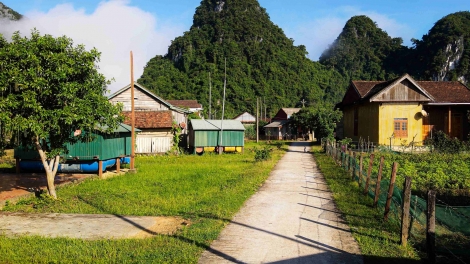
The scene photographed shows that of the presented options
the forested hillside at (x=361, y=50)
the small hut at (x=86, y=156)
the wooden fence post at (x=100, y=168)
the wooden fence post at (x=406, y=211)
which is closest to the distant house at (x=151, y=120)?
the small hut at (x=86, y=156)

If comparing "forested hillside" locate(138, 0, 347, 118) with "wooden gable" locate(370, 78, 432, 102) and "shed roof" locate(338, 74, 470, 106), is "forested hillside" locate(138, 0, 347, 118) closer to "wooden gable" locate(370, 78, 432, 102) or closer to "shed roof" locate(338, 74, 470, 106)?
"shed roof" locate(338, 74, 470, 106)

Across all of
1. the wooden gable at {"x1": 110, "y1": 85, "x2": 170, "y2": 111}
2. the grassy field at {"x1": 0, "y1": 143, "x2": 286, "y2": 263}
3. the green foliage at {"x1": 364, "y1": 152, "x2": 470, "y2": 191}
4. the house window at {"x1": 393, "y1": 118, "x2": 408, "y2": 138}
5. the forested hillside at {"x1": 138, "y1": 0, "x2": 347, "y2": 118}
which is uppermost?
the forested hillside at {"x1": 138, "y1": 0, "x2": 347, "y2": 118}

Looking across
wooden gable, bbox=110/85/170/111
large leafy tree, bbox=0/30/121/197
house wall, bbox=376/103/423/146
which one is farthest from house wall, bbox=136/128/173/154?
large leafy tree, bbox=0/30/121/197

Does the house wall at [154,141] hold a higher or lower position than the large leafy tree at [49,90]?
lower

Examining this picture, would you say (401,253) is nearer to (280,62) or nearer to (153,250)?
(153,250)

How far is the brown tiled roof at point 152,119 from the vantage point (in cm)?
2823

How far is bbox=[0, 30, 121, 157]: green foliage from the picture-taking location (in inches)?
415

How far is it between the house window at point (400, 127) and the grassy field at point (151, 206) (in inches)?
472

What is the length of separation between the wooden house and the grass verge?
1515 centimetres

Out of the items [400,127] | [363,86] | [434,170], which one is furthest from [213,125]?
[434,170]

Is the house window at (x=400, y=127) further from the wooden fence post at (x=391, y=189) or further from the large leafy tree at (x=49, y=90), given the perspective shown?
the large leafy tree at (x=49, y=90)

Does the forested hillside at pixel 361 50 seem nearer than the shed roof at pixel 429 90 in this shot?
No

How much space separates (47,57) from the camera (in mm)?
10867

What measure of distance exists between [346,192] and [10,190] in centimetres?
1096
